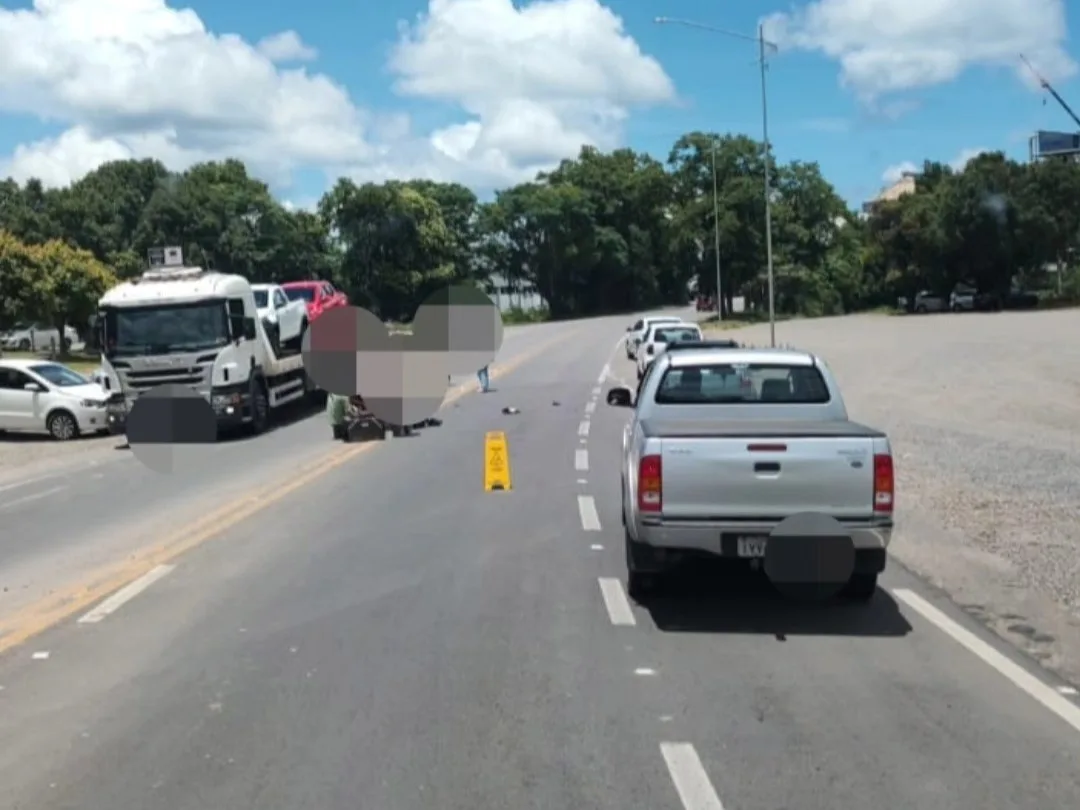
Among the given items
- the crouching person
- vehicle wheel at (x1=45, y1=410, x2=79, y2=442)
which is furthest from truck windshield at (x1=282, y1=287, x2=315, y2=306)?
the crouching person

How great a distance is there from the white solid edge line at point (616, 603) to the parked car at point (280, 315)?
17.5 metres

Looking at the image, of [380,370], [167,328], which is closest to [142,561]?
[380,370]

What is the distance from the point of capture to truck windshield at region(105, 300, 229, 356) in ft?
77.3

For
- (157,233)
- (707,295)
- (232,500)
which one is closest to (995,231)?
(707,295)

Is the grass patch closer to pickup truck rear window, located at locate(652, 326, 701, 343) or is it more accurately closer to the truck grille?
pickup truck rear window, located at locate(652, 326, 701, 343)

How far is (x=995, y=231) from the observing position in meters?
73.9

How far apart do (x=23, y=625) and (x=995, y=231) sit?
71.8 meters

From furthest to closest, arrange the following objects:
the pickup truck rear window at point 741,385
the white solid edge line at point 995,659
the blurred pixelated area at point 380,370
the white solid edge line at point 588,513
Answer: the blurred pixelated area at point 380,370
the white solid edge line at point 588,513
the pickup truck rear window at point 741,385
the white solid edge line at point 995,659

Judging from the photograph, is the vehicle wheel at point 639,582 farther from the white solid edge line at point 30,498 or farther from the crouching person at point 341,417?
the crouching person at point 341,417

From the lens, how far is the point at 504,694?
7.30 m

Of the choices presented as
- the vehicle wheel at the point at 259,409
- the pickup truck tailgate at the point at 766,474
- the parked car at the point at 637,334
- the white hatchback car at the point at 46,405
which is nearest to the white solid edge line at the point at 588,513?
the pickup truck tailgate at the point at 766,474

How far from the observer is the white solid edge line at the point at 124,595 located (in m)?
→ 9.38

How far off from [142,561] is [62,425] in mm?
16147

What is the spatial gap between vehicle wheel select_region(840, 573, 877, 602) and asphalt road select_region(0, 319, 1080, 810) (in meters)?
0.22
